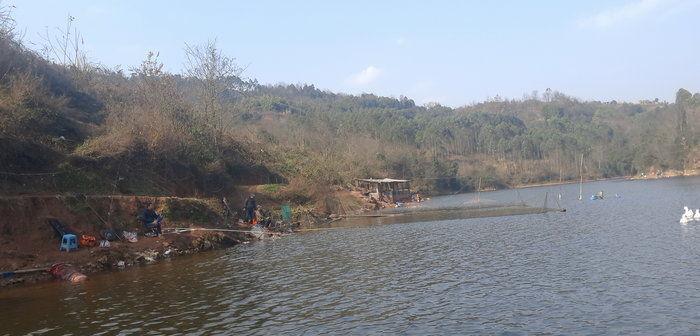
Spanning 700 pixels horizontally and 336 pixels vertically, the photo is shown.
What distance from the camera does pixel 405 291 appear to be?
21.6 metres

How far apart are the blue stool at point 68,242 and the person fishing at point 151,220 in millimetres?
6219

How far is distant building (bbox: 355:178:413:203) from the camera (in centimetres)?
9381

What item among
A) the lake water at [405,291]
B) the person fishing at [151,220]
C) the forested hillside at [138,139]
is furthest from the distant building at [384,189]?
the lake water at [405,291]

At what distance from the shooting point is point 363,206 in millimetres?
80938

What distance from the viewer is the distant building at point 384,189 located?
3693 inches

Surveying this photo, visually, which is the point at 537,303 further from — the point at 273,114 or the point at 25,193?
the point at 273,114

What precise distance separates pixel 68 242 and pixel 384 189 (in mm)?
73027

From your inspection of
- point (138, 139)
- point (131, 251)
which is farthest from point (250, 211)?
point (131, 251)

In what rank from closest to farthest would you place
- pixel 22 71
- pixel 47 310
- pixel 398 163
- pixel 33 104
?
1. pixel 47 310
2. pixel 33 104
3. pixel 22 71
4. pixel 398 163

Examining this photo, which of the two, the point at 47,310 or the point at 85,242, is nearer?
the point at 47,310

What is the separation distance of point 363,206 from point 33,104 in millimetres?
48870

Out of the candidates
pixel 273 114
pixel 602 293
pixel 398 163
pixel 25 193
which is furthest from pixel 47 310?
pixel 273 114

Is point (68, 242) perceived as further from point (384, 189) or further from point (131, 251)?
point (384, 189)

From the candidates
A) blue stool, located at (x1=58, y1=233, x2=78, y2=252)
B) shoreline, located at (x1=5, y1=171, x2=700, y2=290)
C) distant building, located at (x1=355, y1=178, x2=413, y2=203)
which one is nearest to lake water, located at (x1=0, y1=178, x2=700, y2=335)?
shoreline, located at (x1=5, y1=171, x2=700, y2=290)
